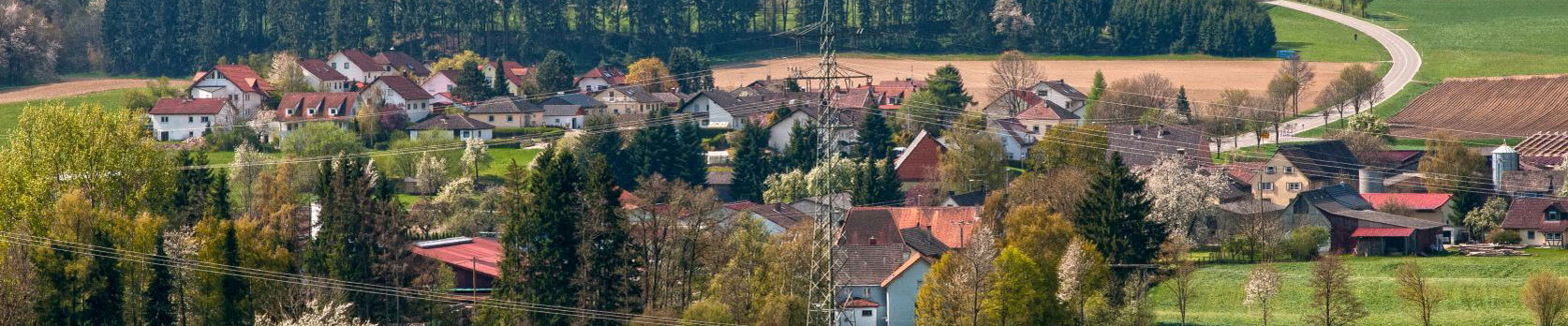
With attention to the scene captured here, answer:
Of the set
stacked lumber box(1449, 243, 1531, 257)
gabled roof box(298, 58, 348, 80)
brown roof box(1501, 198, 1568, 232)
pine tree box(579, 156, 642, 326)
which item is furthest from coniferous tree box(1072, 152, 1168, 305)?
gabled roof box(298, 58, 348, 80)

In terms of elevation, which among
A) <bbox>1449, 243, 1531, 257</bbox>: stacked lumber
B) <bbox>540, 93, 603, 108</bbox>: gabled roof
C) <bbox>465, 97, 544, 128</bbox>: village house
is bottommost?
<bbox>1449, 243, 1531, 257</bbox>: stacked lumber

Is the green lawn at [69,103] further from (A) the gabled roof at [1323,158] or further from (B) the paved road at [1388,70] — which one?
(B) the paved road at [1388,70]

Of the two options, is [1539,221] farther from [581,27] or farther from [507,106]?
[581,27]

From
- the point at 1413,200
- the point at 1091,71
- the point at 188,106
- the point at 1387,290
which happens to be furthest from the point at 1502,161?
the point at 188,106

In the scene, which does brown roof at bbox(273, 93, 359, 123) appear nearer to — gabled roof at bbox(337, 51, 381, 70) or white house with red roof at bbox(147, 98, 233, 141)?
white house with red roof at bbox(147, 98, 233, 141)

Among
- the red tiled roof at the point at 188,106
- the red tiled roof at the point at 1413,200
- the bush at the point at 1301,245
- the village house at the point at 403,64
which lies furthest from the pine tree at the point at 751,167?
the village house at the point at 403,64

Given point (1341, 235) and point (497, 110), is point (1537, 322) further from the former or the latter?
point (497, 110)

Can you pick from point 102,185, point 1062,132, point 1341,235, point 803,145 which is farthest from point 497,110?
point 1341,235
